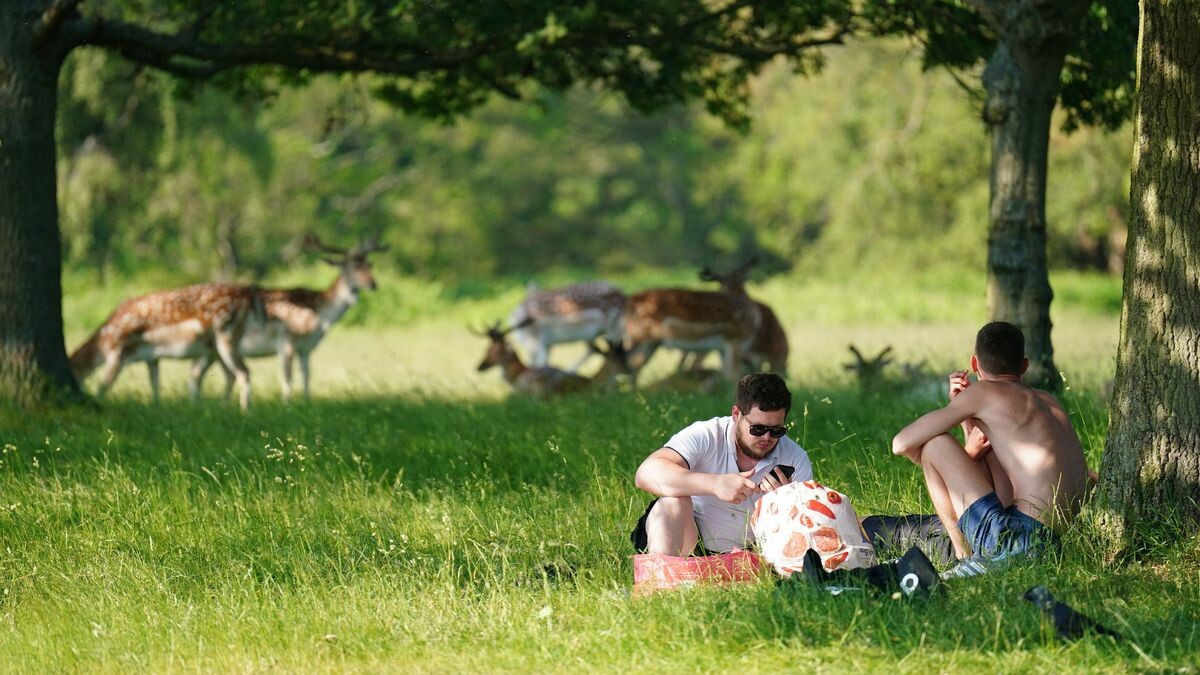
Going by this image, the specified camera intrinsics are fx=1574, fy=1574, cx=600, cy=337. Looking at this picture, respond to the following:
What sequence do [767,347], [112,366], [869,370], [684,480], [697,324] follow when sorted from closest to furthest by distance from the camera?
[684,480] → [869,370] → [112,366] → [697,324] → [767,347]

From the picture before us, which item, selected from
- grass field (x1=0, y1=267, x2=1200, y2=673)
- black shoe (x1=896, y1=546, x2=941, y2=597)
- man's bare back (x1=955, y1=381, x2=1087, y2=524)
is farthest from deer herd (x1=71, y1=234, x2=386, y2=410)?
black shoe (x1=896, y1=546, x2=941, y2=597)

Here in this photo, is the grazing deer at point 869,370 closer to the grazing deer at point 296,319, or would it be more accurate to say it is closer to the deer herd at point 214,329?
the deer herd at point 214,329

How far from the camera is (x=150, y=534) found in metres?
7.80

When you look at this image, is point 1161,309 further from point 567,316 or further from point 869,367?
point 567,316

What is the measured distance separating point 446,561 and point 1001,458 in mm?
2423

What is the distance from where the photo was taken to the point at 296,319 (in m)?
16.8

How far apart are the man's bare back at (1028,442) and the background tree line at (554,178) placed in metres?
7.09

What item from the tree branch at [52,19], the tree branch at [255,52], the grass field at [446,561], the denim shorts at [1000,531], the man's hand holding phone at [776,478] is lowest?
the grass field at [446,561]

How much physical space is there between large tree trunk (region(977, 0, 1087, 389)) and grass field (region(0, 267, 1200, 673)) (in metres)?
0.86

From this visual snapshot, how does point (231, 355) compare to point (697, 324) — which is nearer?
point (231, 355)

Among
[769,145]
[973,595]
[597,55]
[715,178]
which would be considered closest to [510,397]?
[597,55]

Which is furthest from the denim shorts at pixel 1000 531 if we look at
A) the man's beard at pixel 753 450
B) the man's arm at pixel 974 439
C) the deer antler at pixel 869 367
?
the deer antler at pixel 869 367

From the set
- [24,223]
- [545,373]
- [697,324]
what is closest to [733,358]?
[697,324]

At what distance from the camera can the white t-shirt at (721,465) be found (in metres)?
6.51
